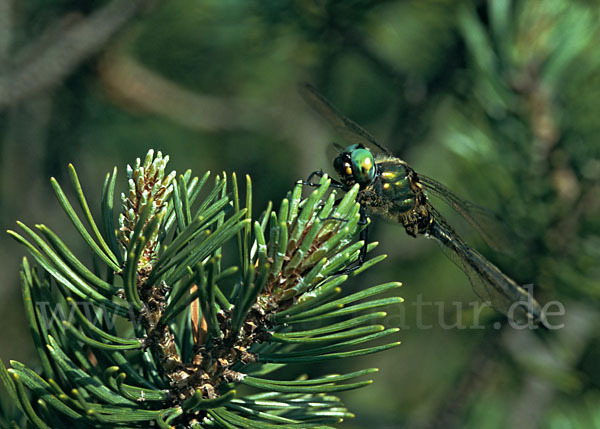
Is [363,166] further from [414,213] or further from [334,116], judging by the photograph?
[334,116]

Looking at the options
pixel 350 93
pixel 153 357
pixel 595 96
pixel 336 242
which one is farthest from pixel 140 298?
pixel 350 93

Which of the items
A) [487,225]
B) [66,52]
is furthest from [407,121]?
[66,52]

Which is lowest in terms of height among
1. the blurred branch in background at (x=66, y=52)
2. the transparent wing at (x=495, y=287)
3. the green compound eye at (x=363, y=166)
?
the transparent wing at (x=495, y=287)

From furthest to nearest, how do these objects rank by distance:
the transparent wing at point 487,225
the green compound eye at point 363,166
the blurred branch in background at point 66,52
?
1. the blurred branch in background at point 66,52
2. the transparent wing at point 487,225
3. the green compound eye at point 363,166

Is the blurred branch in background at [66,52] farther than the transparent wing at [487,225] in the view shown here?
Yes

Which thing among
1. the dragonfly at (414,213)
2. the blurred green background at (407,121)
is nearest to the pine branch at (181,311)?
the dragonfly at (414,213)

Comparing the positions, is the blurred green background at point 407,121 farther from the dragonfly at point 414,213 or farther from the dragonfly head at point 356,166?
the dragonfly head at point 356,166

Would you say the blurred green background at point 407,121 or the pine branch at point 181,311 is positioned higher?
the blurred green background at point 407,121
